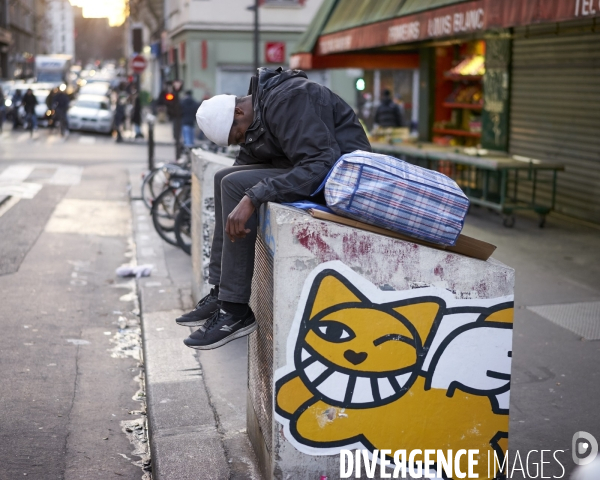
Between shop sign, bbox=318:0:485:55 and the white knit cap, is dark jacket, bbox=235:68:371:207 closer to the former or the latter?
the white knit cap

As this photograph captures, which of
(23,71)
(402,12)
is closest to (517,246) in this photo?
(402,12)

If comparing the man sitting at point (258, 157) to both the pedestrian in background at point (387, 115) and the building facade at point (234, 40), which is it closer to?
the pedestrian in background at point (387, 115)

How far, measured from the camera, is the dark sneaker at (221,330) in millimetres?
3832

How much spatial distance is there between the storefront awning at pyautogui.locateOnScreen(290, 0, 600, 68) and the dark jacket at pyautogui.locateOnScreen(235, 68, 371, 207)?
17.0ft

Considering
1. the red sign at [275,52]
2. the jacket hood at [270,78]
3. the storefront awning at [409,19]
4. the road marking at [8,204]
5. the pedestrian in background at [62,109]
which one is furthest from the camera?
the red sign at [275,52]

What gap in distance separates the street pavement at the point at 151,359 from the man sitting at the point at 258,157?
0.81 m

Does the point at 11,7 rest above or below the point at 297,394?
above

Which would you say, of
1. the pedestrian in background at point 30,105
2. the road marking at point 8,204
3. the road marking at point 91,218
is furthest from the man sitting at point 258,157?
the pedestrian in background at point 30,105

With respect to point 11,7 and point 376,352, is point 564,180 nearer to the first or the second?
point 376,352

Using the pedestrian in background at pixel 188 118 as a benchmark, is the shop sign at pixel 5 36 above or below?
above

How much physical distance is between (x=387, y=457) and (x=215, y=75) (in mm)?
33543

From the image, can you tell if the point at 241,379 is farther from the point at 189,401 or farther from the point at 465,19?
the point at 465,19

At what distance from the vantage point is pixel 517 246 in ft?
33.9

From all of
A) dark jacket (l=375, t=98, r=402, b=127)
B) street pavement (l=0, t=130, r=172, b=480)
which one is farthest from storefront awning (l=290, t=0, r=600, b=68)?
street pavement (l=0, t=130, r=172, b=480)
